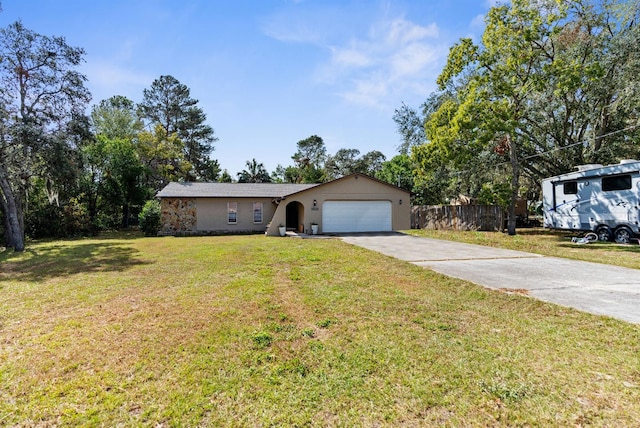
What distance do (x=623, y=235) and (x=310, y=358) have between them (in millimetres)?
15318

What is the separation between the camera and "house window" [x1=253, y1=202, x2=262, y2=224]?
20.2m

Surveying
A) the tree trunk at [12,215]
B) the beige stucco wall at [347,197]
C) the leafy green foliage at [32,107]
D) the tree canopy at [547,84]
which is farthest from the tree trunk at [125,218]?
the tree canopy at [547,84]

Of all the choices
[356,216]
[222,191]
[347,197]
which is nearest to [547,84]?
[347,197]

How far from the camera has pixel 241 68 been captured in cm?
1245

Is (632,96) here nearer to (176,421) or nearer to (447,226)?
(447,226)

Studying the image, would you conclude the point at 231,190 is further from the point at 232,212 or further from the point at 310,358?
the point at 310,358

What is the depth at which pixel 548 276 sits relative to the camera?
7.00 metres

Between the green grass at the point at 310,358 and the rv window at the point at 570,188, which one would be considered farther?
the rv window at the point at 570,188

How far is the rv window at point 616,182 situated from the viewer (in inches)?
488

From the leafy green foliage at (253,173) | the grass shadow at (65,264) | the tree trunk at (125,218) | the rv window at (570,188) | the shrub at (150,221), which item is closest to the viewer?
the grass shadow at (65,264)

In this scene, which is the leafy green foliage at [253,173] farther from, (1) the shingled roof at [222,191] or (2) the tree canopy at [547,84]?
(2) the tree canopy at [547,84]

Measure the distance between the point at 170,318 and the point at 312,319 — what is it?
203cm

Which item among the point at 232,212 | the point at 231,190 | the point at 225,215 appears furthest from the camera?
the point at 231,190

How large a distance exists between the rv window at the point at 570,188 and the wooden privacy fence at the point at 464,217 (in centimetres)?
483
